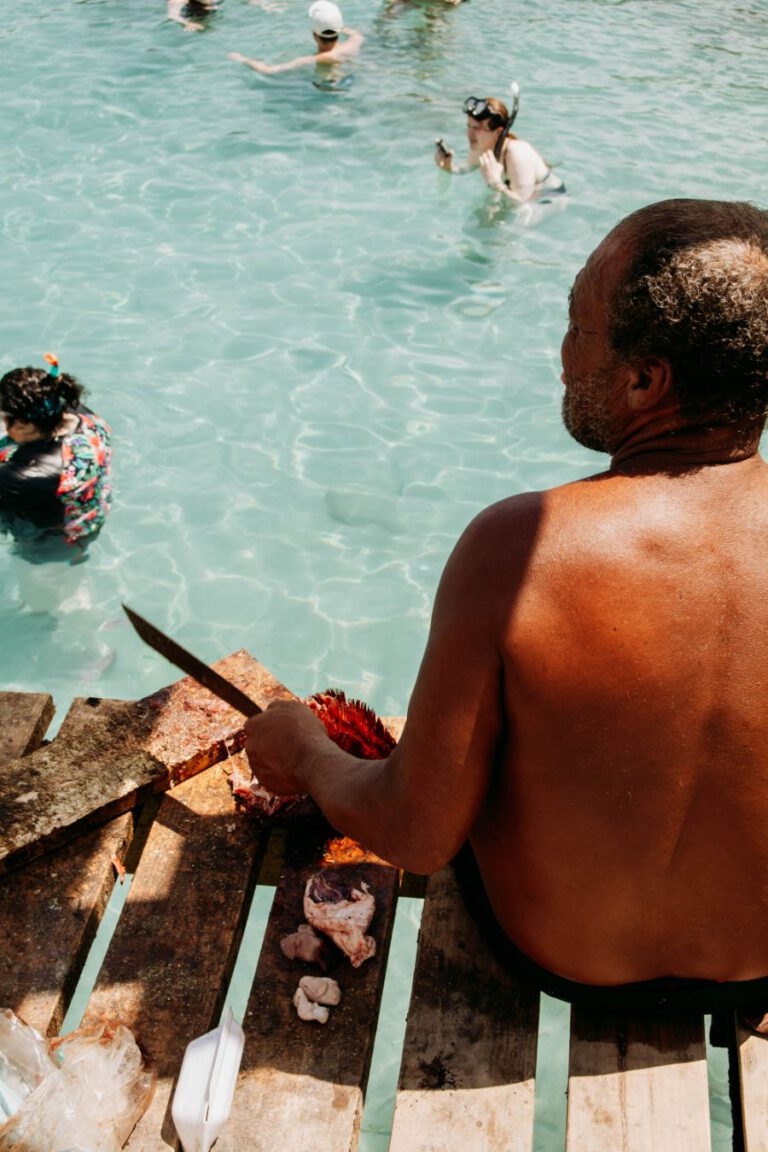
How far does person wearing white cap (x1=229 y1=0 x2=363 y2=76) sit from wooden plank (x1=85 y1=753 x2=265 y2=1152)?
32.2 feet

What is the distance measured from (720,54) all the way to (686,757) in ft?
39.7

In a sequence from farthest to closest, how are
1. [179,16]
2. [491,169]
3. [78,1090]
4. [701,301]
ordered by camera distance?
1. [179,16]
2. [491,169]
3. [78,1090]
4. [701,301]

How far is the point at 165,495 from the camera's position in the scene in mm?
5844

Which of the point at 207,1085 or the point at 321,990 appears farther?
the point at 321,990

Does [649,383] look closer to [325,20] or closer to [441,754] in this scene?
[441,754]

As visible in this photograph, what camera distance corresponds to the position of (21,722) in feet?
9.03

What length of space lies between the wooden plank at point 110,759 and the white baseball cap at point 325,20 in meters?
9.47

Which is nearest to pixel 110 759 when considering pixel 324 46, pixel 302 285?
pixel 302 285

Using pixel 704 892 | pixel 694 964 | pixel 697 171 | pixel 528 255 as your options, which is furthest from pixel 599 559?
pixel 697 171

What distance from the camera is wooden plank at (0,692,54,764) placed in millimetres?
2689

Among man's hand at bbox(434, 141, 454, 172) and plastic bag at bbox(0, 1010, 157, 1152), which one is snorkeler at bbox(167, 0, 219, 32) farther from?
plastic bag at bbox(0, 1010, 157, 1152)

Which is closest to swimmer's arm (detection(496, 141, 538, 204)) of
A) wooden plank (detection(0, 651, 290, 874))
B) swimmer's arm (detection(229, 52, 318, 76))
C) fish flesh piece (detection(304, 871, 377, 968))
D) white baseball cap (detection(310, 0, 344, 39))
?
white baseball cap (detection(310, 0, 344, 39))

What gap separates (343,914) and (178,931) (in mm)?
355

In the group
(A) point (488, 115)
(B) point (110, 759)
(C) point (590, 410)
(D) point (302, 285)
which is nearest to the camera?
(C) point (590, 410)
